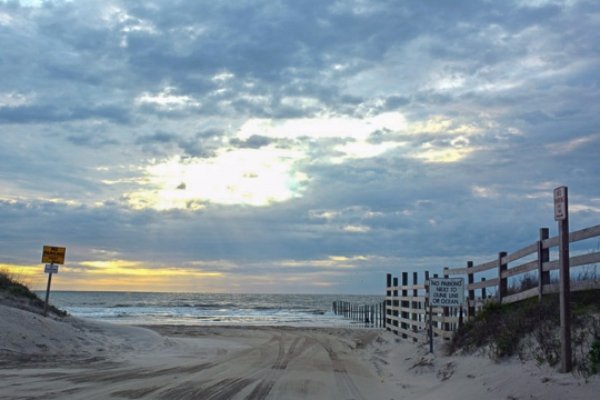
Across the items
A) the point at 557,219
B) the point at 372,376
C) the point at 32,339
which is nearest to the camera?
the point at 557,219

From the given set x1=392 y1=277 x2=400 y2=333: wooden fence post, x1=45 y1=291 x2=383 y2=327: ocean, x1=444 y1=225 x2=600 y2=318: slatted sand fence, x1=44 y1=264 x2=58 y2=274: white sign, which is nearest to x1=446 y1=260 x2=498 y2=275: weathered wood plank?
x1=444 y1=225 x2=600 y2=318: slatted sand fence

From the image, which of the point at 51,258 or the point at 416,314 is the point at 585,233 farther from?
the point at 51,258

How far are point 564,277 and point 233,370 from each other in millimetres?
9376

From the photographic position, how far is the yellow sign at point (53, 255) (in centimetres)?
2216

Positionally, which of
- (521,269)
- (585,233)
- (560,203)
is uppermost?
(560,203)

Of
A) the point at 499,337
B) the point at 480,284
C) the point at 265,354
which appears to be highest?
the point at 480,284

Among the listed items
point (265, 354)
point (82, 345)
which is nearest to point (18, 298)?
point (82, 345)

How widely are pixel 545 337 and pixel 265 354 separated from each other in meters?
12.1

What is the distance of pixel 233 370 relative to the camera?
50.6ft

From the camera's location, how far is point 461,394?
32.2 feet

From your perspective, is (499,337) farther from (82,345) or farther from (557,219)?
(82,345)

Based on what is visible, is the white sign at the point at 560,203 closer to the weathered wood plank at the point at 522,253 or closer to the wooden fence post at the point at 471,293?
the weathered wood plank at the point at 522,253

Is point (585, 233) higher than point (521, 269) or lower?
higher

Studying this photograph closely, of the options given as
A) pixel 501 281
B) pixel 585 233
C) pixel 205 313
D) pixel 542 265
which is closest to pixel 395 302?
pixel 501 281
